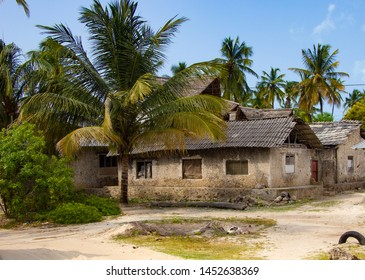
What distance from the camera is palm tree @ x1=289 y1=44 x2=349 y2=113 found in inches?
1388

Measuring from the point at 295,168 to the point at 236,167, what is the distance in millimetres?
2884

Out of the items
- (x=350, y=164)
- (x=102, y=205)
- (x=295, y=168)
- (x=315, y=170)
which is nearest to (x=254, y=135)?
(x=295, y=168)

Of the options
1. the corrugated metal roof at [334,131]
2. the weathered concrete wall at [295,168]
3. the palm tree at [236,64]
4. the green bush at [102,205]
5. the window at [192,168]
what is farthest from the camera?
the palm tree at [236,64]

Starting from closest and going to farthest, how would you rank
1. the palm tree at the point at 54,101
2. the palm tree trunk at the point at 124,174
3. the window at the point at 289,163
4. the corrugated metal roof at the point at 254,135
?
the palm tree at the point at 54,101 → the palm tree trunk at the point at 124,174 → the corrugated metal roof at the point at 254,135 → the window at the point at 289,163

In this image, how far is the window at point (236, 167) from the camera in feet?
58.0

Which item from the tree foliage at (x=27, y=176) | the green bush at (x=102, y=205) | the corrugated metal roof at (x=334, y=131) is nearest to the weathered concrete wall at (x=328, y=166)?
the corrugated metal roof at (x=334, y=131)

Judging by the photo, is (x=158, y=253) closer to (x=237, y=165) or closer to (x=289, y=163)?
(x=237, y=165)

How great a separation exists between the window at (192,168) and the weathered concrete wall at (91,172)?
4.85m

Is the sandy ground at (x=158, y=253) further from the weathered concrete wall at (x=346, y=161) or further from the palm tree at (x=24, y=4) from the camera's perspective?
the weathered concrete wall at (x=346, y=161)

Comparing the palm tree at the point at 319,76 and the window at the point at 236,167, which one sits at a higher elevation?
the palm tree at the point at 319,76

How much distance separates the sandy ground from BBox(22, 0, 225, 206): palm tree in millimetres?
2875

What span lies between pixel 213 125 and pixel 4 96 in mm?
10567

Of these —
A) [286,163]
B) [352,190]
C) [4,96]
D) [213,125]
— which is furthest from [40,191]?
[352,190]

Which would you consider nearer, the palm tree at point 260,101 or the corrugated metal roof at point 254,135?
the corrugated metal roof at point 254,135
